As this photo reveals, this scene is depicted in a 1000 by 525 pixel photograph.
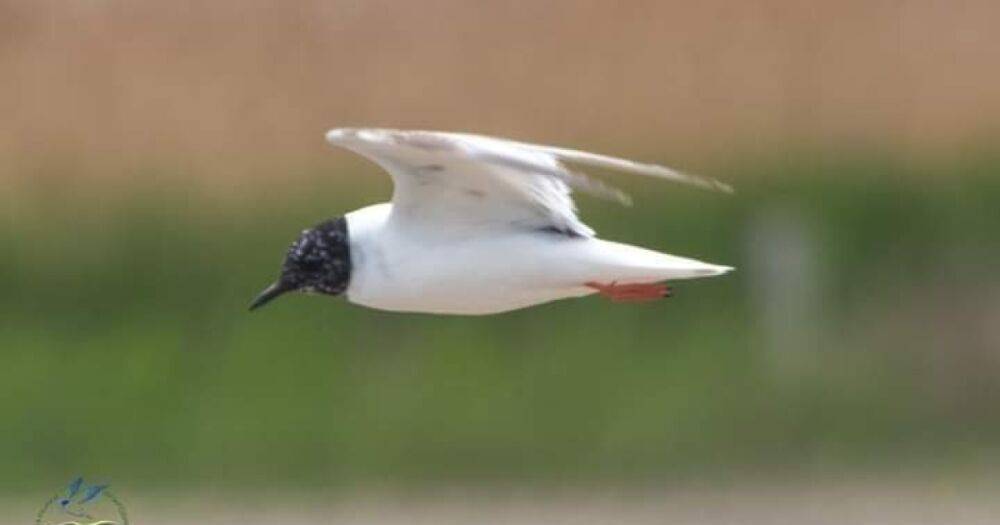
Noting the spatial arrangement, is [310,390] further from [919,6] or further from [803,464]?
[919,6]

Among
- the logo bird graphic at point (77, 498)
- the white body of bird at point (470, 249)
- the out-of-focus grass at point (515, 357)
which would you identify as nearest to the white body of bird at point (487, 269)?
the white body of bird at point (470, 249)

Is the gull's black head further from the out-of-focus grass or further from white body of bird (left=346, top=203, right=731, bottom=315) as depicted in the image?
the out-of-focus grass

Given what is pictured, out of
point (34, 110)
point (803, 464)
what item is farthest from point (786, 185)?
point (34, 110)

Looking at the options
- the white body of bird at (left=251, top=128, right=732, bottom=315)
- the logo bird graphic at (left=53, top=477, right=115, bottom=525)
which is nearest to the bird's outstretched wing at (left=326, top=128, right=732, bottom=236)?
the white body of bird at (left=251, top=128, right=732, bottom=315)

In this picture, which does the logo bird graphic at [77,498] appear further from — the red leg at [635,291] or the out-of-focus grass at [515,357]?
the red leg at [635,291]

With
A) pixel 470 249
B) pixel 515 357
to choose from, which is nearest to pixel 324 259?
pixel 470 249
